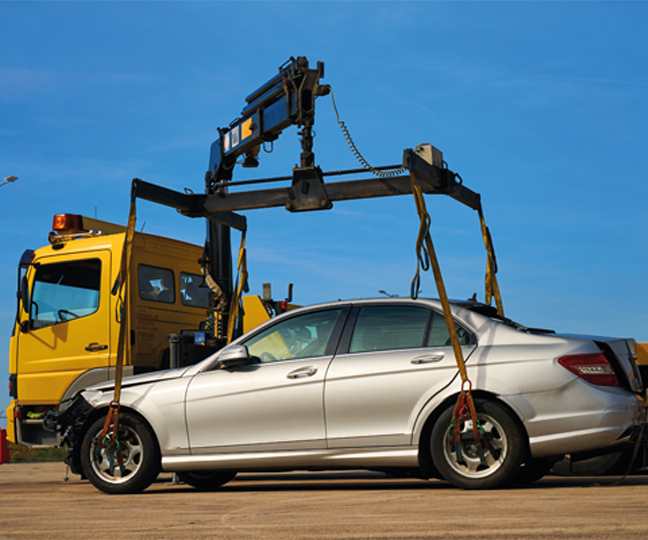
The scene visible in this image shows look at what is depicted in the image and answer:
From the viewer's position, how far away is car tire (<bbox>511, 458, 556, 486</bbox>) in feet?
23.9

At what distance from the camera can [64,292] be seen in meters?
11.0

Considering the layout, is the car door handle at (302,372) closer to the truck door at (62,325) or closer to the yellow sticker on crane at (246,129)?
the truck door at (62,325)

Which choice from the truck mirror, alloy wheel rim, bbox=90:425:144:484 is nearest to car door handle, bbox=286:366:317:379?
alloy wheel rim, bbox=90:425:144:484

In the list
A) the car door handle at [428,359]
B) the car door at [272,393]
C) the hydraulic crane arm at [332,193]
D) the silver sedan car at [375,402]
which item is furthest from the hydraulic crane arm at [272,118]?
the car door handle at [428,359]

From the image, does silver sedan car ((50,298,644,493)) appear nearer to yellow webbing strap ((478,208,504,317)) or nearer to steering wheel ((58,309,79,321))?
yellow webbing strap ((478,208,504,317))

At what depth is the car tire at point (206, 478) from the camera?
27.8 feet

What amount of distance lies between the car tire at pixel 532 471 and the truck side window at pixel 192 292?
18.0 ft

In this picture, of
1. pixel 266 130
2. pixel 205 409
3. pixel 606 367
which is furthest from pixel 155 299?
pixel 606 367

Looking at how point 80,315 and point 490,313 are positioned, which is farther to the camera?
point 80,315

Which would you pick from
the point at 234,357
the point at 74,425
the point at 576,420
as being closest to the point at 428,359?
the point at 576,420

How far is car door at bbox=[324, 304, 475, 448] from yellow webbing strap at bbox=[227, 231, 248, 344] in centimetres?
293

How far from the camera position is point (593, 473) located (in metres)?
8.41

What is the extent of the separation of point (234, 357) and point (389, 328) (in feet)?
4.33

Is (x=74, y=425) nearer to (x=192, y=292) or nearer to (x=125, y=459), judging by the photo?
(x=125, y=459)
